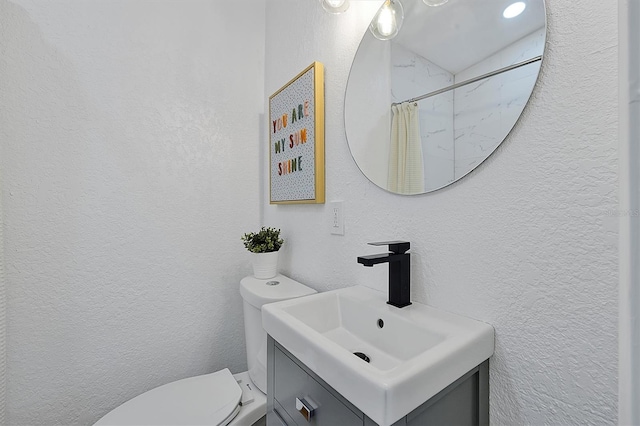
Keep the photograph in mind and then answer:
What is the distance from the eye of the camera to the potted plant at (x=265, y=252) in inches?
50.8

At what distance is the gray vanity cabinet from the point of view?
0.53 m

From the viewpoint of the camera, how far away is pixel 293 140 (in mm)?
1291

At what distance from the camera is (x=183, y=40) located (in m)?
1.36

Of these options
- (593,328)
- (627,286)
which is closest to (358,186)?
(593,328)

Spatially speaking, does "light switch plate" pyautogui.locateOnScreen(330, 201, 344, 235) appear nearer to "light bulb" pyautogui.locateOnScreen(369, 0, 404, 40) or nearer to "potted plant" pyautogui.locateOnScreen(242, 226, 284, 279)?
"potted plant" pyautogui.locateOnScreen(242, 226, 284, 279)

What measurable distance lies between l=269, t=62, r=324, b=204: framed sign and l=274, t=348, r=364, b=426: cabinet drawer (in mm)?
606

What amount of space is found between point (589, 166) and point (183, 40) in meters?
1.55

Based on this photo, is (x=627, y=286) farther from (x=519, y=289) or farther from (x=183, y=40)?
(x=183, y=40)

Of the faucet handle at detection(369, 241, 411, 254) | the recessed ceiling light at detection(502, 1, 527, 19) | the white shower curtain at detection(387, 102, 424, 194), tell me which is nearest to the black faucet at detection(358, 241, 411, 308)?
the faucet handle at detection(369, 241, 411, 254)

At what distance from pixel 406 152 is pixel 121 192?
3.72ft

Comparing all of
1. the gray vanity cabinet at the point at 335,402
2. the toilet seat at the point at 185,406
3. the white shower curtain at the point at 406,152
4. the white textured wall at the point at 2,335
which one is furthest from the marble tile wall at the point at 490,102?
the white textured wall at the point at 2,335

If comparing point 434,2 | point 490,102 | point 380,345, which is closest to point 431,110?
point 490,102

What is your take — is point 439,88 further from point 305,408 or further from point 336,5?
point 305,408

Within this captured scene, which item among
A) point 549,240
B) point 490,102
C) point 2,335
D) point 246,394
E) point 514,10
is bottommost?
point 246,394
